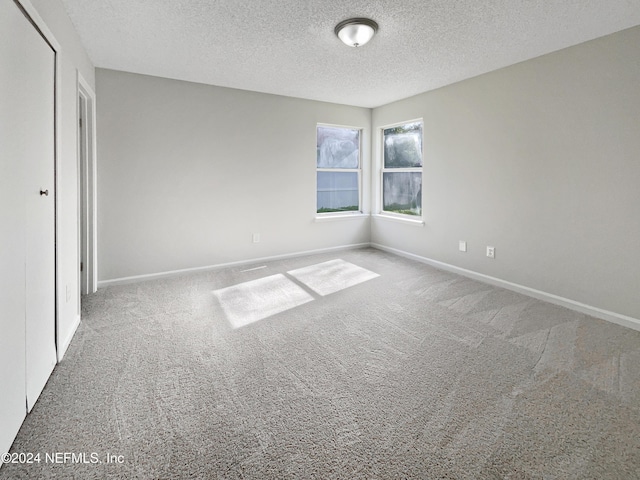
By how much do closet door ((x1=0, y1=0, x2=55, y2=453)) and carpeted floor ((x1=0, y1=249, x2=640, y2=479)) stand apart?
22 centimetres

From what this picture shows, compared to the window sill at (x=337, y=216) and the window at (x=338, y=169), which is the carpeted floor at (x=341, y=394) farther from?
the window at (x=338, y=169)

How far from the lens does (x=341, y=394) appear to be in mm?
2035

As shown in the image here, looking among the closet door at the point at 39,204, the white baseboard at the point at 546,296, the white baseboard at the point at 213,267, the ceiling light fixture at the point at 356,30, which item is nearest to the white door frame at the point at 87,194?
the white baseboard at the point at 213,267

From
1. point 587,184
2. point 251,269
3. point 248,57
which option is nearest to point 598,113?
point 587,184

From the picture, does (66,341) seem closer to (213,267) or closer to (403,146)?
(213,267)

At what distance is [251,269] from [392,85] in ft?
9.75

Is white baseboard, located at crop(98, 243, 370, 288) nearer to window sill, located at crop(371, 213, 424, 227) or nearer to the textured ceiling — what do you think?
window sill, located at crop(371, 213, 424, 227)

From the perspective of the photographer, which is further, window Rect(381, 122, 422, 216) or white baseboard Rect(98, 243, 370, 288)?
→ window Rect(381, 122, 422, 216)

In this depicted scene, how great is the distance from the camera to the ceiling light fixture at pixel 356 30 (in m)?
2.72

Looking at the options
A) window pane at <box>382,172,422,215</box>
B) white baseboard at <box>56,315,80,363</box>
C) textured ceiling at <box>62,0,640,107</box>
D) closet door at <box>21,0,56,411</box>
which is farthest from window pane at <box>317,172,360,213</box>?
closet door at <box>21,0,56,411</box>

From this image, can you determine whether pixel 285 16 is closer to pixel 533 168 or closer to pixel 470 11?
pixel 470 11

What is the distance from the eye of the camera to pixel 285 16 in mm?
2672

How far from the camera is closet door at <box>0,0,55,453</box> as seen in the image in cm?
153

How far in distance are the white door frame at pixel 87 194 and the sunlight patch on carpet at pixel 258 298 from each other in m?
1.34
